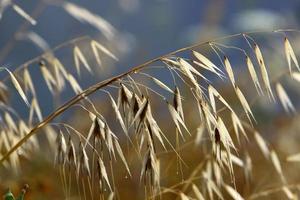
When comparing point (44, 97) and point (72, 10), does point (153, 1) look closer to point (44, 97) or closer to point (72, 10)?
point (44, 97)

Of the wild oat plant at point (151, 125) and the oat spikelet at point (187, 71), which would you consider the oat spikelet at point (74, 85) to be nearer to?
the wild oat plant at point (151, 125)

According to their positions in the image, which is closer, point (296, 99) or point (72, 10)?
point (72, 10)

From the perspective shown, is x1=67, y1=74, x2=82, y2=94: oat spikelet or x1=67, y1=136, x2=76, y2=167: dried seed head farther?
x1=67, y1=74, x2=82, y2=94: oat spikelet

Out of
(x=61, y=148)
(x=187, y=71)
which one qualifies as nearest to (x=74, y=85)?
(x=61, y=148)

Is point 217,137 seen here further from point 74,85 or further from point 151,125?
point 74,85

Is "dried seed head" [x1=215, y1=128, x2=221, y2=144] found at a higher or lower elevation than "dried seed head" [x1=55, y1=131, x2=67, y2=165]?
lower

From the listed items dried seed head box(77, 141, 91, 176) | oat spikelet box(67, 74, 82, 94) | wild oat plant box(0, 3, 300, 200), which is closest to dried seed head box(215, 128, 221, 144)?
wild oat plant box(0, 3, 300, 200)

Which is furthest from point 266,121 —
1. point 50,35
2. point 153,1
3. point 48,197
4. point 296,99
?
point 50,35

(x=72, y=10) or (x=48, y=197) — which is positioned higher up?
(x=72, y=10)

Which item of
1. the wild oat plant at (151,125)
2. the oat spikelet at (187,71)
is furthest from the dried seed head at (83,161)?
the oat spikelet at (187,71)

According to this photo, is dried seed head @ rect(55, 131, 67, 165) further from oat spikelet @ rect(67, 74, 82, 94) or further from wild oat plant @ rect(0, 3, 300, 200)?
oat spikelet @ rect(67, 74, 82, 94)

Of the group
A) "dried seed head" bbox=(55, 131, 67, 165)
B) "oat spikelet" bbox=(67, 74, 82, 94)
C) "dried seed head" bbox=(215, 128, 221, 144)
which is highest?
"oat spikelet" bbox=(67, 74, 82, 94)
